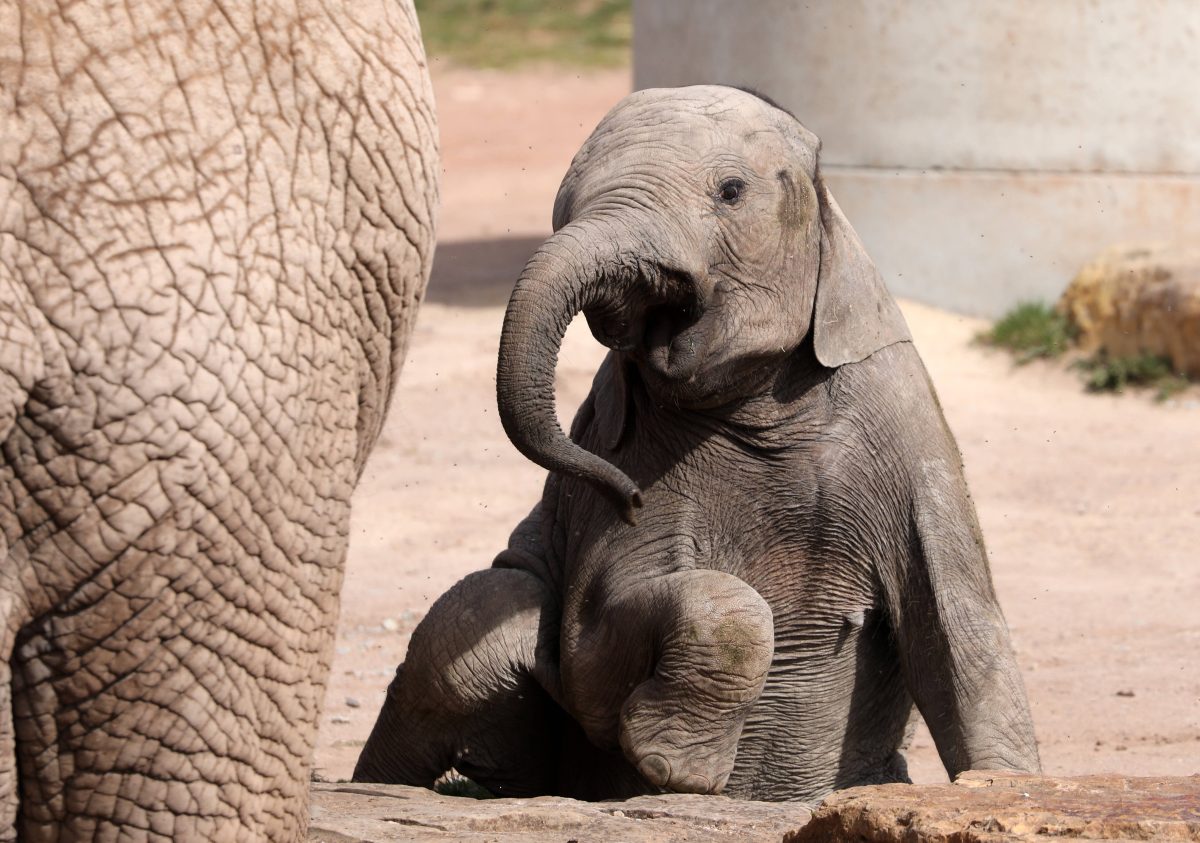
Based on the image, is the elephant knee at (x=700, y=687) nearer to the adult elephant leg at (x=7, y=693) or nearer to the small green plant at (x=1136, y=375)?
the adult elephant leg at (x=7, y=693)

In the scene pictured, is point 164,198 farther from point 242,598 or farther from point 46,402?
point 242,598

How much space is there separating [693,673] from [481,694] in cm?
57

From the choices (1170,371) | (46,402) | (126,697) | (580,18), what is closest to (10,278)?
(46,402)

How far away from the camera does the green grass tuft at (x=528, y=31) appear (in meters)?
22.8

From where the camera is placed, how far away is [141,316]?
2.40m

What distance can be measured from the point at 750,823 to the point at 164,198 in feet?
5.43

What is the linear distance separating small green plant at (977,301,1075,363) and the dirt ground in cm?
12

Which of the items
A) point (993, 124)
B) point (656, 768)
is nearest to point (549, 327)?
point (656, 768)

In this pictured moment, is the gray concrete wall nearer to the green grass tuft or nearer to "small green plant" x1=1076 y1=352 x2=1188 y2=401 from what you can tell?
"small green plant" x1=1076 y1=352 x2=1188 y2=401

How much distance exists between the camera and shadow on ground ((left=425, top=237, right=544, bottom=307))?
12.1m

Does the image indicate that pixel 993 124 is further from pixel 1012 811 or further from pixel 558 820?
pixel 1012 811

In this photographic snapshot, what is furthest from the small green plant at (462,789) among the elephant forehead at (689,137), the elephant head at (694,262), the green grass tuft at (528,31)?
the green grass tuft at (528,31)

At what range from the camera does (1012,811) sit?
2.65m

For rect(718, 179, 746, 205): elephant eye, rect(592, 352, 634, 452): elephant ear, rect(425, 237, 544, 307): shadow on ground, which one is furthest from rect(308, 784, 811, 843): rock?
rect(425, 237, 544, 307): shadow on ground
